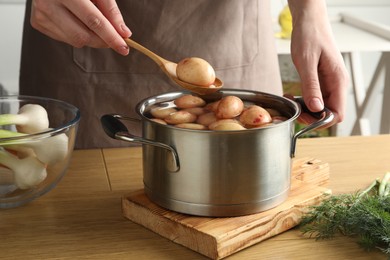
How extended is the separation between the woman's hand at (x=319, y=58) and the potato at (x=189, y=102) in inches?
8.2

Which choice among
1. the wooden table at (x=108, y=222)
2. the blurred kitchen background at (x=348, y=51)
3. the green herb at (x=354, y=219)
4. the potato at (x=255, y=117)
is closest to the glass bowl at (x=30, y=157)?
the wooden table at (x=108, y=222)

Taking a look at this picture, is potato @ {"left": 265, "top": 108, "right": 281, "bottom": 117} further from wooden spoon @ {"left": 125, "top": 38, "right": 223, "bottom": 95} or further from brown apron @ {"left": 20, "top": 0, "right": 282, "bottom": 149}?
brown apron @ {"left": 20, "top": 0, "right": 282, "bottom": 149}

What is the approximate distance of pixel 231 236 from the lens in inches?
36.7

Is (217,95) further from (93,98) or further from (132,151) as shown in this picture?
(93,98)

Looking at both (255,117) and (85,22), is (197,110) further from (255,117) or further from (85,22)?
(85,22)

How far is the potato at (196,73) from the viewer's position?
106cm

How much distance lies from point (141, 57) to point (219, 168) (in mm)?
608

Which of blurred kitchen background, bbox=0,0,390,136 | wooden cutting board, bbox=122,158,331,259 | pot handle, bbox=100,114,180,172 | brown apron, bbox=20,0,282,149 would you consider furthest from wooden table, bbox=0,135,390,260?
blurred kitchen background, bbox=0,0,390,136

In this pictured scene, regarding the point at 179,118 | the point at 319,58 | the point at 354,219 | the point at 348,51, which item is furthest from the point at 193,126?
the point at 348,51

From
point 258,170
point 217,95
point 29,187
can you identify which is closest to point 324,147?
point 217,95

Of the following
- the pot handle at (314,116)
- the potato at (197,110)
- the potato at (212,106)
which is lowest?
the pot handle at (314,116)

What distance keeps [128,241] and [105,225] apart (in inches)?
2.5

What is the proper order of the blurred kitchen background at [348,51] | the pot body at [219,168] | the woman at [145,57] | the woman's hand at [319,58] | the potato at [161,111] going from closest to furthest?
1. the pot body at [219,168]
2. the potato at [161,111]
3. the woman's hand at [319,58]
4. the woman at [145,57]
5. the blurred kitchen background at [348,51]

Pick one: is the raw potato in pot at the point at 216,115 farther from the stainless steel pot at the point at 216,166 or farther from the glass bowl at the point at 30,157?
the glass bowl at the point at 30,157
